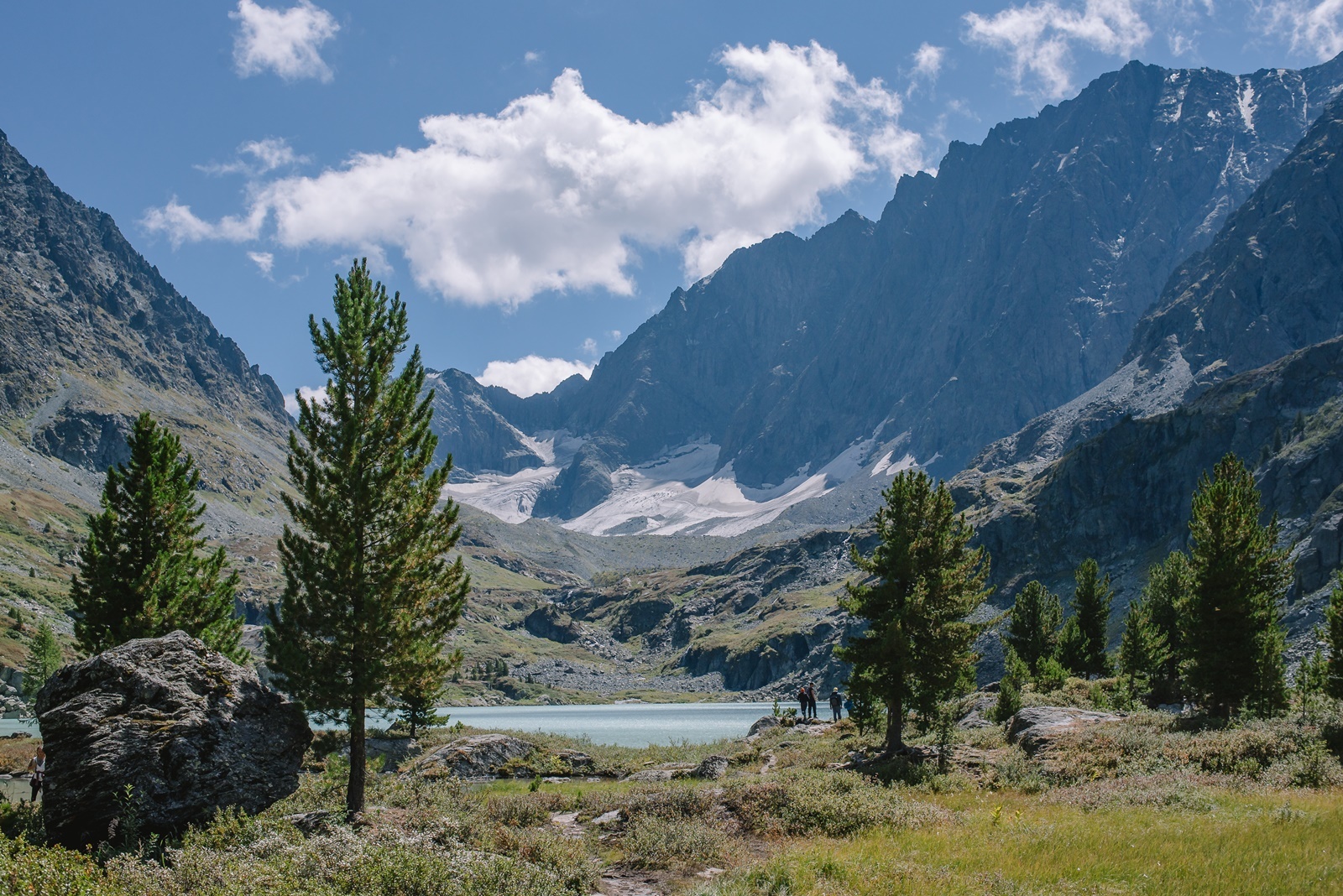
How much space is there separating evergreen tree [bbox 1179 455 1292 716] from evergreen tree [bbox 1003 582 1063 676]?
37.0m

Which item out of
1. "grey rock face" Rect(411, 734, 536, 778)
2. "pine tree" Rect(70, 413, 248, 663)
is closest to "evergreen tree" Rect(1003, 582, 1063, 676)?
"grey rock face" Rect(411, 734, 536, 778)

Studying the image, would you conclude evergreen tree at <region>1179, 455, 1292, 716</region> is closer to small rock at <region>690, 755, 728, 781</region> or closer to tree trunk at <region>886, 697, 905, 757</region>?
tree trunk at <region>886, 697, 905, 757</region>

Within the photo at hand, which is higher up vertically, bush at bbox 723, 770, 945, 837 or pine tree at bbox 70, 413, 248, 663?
pine tree at bbox 70, 413, 248, 663

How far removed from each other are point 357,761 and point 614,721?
114m

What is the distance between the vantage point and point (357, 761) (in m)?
21.1

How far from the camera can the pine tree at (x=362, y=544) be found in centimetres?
2125

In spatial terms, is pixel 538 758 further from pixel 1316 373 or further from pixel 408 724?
pixel 1316 373

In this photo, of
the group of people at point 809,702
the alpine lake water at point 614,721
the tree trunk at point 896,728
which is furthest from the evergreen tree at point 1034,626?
the tree trunk at point 896,728

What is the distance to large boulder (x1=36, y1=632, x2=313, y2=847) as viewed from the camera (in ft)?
54.9

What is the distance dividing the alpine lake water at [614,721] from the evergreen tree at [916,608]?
2058 cm

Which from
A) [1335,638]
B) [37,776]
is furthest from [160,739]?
[1335,638]

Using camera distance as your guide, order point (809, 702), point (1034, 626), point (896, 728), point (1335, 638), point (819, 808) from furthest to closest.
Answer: point (1034, 626)
point (809, 702)
point (896, 728)
point (1335, 638)
point (819, 808)

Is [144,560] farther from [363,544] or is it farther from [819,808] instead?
[819,808]

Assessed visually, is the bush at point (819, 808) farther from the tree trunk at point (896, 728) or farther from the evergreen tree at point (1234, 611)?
the evergreen tree at point (1234, 611)
